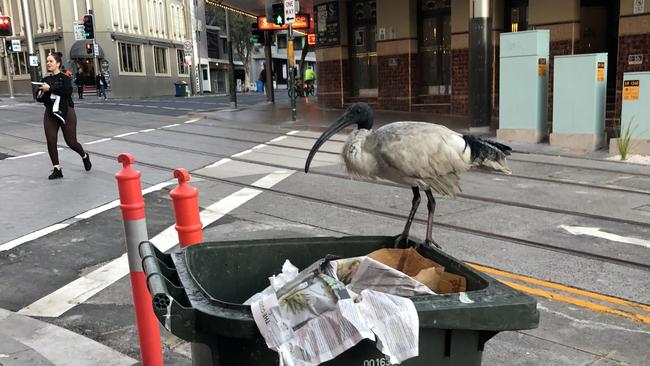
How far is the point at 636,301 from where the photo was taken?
4422mm

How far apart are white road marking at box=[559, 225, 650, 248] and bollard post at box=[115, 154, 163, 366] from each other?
14.8 feet

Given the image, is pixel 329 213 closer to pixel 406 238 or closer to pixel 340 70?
pixel 406 238

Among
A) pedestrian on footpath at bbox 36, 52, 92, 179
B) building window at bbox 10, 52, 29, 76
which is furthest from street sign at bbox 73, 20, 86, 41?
pedestrian on footpath at bbox 36, 52, 92, 179

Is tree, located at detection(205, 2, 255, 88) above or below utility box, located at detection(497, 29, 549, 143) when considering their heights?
above

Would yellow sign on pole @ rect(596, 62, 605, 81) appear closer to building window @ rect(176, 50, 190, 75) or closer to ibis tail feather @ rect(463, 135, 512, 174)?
ibis tail feather @ rect(463, 135, 512, 174)

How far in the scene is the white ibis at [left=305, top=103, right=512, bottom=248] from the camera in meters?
3.44

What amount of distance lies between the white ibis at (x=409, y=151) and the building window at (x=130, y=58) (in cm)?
4251

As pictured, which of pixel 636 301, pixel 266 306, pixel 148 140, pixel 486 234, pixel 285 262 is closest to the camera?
pixel 266 306

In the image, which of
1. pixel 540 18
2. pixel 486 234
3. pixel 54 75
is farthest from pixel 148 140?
Result: pixel 540 18

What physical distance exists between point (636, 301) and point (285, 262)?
3.19 metres

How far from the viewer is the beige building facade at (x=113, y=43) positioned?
40.3m

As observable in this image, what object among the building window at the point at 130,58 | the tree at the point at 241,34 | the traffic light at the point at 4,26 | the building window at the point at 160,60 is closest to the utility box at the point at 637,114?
the traffic light at the point at 4,26

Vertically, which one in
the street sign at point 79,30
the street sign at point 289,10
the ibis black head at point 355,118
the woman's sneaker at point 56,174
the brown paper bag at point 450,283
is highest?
the street sign at point 79,30

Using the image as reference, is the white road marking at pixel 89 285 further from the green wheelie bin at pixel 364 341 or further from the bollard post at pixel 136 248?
the green wheelie bin at pixel 364 341
